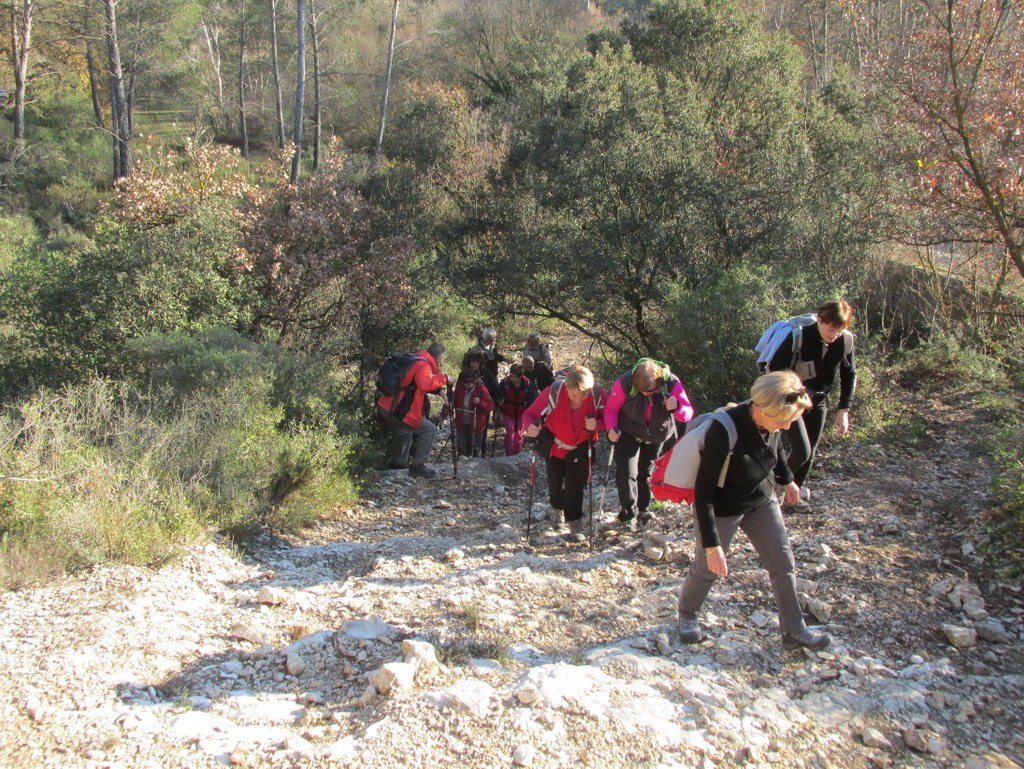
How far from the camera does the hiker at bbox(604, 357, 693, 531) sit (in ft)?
19.8

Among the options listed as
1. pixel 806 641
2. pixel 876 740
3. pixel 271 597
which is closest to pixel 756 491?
pixel 806 641

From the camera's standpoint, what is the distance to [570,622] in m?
4.84

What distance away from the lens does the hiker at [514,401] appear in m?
10.3

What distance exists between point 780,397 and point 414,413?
570 cm

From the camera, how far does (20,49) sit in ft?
82.9

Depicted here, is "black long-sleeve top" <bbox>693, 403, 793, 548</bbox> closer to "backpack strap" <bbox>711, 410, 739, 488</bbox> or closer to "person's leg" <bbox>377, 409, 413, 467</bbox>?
"backpack strap" <bbox>711, 410, 739, 488</bbox>

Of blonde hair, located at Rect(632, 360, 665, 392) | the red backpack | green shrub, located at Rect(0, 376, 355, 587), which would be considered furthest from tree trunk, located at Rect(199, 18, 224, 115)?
the red backpack

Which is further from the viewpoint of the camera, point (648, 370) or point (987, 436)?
point (987, 436)

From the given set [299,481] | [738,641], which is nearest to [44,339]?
[299,481]

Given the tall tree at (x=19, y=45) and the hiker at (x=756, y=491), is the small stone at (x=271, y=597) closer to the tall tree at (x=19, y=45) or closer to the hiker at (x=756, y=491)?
the hiker at (x=756, y=491)

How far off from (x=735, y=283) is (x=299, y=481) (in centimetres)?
514

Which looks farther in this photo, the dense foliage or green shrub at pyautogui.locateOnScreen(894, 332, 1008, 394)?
green shrub at pyautogui.locateOnScreen(894, 332, 1008, 394)

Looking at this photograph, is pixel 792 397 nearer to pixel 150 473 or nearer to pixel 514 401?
pixel 150 473

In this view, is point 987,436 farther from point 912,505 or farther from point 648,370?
point 648,370
